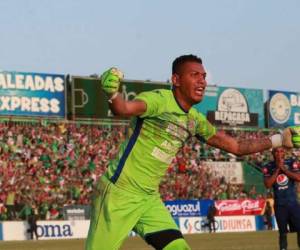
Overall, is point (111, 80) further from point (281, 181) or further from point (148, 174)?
point (281, 181)

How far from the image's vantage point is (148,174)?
7938mm

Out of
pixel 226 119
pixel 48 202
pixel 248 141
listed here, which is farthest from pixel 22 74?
pixel 248 141

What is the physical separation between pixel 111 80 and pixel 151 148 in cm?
124

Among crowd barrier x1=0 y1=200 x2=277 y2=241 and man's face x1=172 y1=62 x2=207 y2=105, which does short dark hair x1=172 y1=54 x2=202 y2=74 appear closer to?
man's face x1=172 y1=62 x2=207 y2=105

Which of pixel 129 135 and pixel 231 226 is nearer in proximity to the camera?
pixel 129 135

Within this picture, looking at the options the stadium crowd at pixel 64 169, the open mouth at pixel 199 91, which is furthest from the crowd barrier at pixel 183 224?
the open mouth at pixel 199 91

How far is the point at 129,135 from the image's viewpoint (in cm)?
796

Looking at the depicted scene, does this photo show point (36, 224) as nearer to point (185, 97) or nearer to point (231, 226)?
point (231, 226)

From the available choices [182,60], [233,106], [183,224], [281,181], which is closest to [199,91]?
[182,60]

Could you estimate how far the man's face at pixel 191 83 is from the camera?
788 centimetres

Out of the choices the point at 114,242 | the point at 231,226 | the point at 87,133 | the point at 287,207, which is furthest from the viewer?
the point at 87,133

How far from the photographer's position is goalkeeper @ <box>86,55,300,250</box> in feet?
25.7

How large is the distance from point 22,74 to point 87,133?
498 cm

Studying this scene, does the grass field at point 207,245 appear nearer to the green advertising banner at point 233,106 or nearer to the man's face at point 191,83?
the man's face at point 191,83
